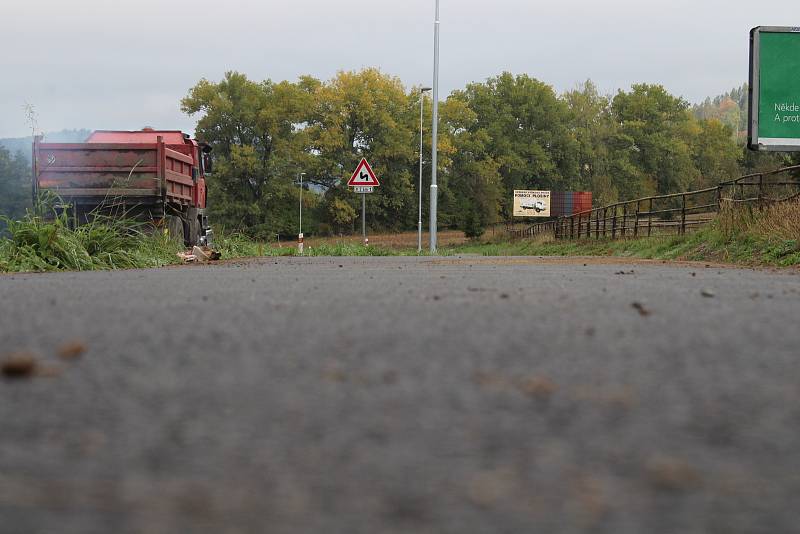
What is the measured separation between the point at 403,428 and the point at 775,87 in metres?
13.8

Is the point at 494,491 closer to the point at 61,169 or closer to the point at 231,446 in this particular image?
the point at 231,446

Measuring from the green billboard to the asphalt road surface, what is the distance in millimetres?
11798

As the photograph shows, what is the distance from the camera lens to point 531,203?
2453 inches

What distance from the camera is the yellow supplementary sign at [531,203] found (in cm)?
6184

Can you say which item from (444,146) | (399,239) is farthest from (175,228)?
(444,146)

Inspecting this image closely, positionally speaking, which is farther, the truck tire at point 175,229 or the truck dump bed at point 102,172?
the truck tire at point 175,229

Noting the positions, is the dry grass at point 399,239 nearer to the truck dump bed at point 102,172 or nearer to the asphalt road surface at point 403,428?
the truck dump bed at point 102,172

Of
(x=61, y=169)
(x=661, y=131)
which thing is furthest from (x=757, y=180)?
(x=661, y=131)

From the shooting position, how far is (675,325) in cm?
301

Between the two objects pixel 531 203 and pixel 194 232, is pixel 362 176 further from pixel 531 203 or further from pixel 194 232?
pixel 531 203

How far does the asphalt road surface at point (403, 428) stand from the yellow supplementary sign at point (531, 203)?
59.6 meters

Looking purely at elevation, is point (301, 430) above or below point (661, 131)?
below

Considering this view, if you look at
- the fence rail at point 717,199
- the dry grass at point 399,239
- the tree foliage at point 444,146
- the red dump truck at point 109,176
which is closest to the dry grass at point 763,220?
the fence rail at point 717,199

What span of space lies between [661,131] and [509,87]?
14.3 metres
